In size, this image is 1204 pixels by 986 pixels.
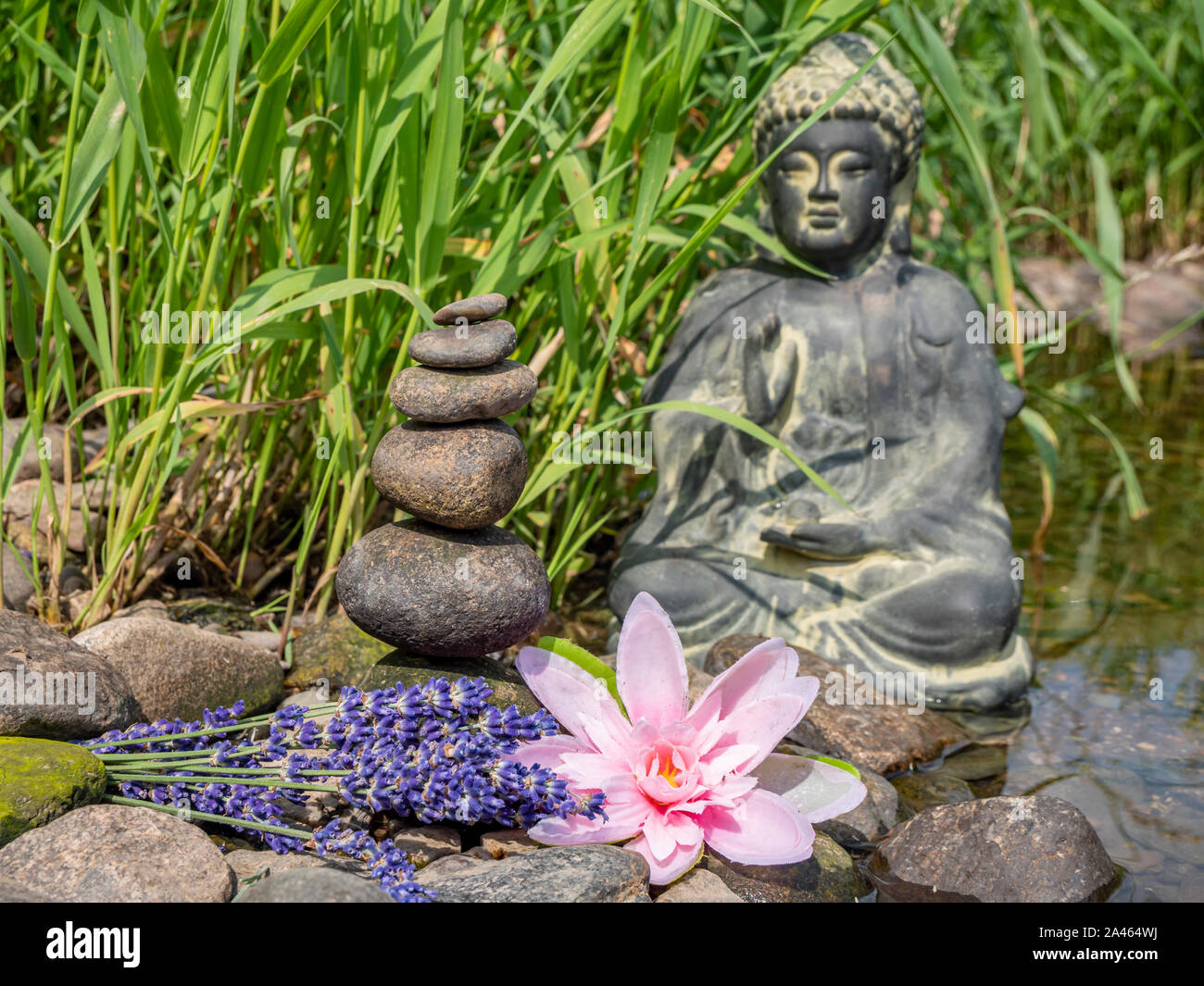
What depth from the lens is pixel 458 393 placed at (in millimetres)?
1924

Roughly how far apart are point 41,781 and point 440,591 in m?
0.62

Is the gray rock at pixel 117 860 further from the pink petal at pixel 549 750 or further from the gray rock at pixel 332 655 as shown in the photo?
the gray rock at pixel 332 655

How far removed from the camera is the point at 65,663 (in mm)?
1814

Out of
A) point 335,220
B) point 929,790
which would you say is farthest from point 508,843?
point 335,220

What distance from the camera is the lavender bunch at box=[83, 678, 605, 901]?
156cm

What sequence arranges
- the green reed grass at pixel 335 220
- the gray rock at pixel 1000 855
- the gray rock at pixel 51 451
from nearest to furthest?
the gray rock at pixel 1000 855 < the green reed grass at pixel 335 220 < the gray rock at pixel 51 451

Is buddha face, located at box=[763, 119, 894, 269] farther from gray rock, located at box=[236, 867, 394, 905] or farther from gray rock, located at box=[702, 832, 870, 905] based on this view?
gray rock, located at box=[236, 867, 394, 905]

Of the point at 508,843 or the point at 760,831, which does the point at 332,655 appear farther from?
the point at 760,831

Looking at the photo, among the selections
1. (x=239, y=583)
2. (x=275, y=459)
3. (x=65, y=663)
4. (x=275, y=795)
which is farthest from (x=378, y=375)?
(x=275, y=795)

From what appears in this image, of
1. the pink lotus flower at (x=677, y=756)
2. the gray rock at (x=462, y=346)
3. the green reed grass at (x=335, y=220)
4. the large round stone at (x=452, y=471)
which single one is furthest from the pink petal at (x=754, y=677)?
the green reed grass at (x=335, y=220)

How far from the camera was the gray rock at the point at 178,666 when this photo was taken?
2.01 m

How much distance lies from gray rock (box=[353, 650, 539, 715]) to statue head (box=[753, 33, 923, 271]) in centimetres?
135

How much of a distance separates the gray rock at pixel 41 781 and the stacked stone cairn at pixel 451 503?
1.57 feet

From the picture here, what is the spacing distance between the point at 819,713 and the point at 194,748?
1.22 metres
